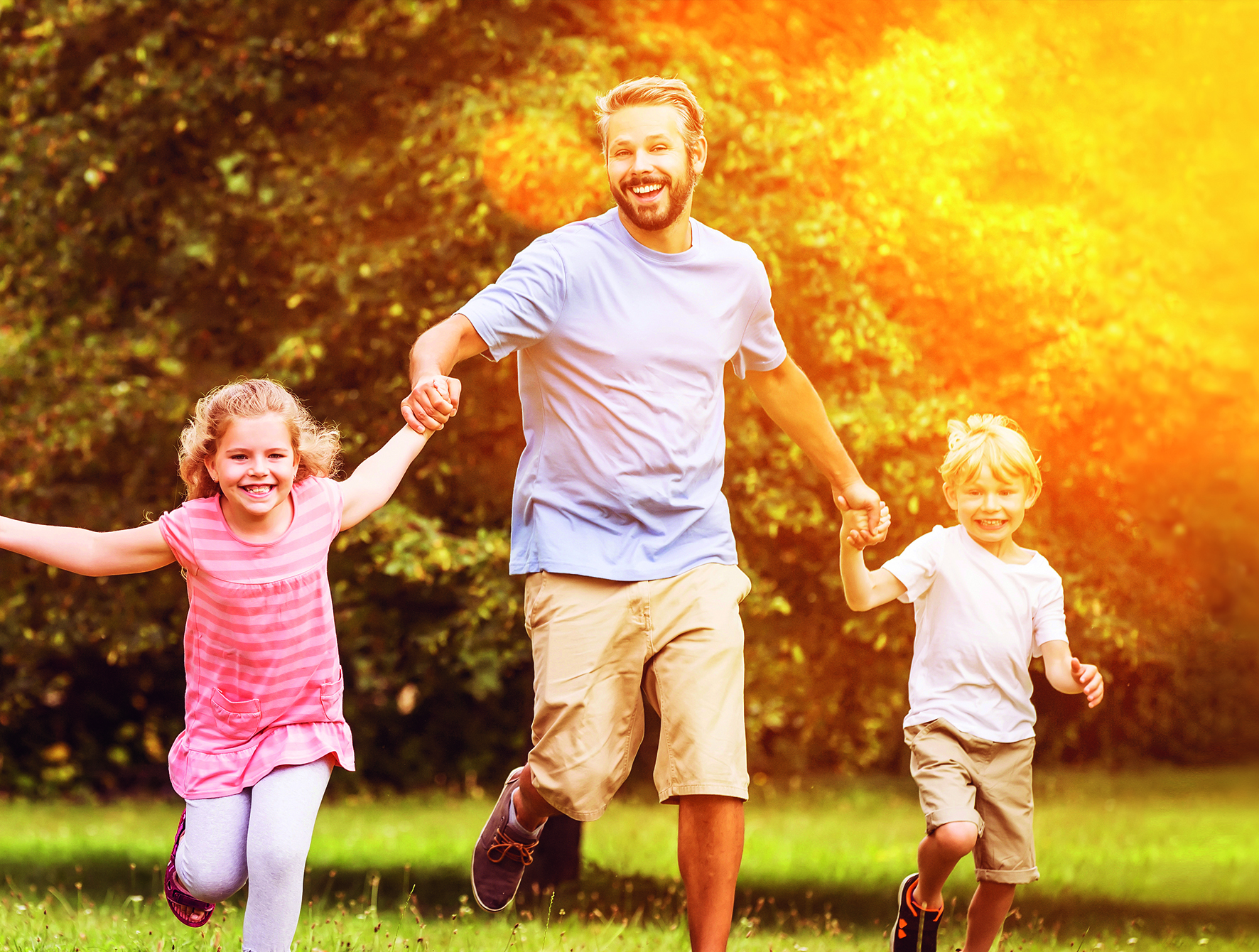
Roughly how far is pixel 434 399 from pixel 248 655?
88 centimetres

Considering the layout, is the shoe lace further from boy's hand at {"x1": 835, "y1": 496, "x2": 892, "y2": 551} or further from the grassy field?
boy's hand at {"x1": 835, "y1": 496, "x2": 892, "y2": 551}

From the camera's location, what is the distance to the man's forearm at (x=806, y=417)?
16.1 feet

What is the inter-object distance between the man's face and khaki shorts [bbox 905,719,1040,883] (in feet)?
6.08

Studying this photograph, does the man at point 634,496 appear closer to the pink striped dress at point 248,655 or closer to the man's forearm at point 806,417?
the man's forearm at point 806,417

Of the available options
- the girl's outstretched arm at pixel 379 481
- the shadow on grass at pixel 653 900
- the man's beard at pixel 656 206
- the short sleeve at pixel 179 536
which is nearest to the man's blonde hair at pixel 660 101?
the man's beard at pixel 656 206

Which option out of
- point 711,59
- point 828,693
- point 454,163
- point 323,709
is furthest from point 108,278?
point 323,709

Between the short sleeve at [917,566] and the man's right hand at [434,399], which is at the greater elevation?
the man's right hand at [434,399]

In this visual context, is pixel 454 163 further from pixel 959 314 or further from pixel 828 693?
pixel 828 693

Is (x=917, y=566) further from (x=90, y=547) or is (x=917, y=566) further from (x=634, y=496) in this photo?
(x=90, y=547)

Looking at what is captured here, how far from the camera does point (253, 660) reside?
4.02 metres

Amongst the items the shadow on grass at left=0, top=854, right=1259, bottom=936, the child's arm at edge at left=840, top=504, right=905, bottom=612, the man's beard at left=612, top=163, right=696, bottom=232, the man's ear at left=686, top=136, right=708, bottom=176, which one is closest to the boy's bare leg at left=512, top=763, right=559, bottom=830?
the child's arm at edge at left=840, top=504, right=905, bottom=612

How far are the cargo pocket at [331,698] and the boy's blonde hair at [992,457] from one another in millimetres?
2044

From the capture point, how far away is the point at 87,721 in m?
16.4

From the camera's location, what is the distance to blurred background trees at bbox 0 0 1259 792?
7492mm
